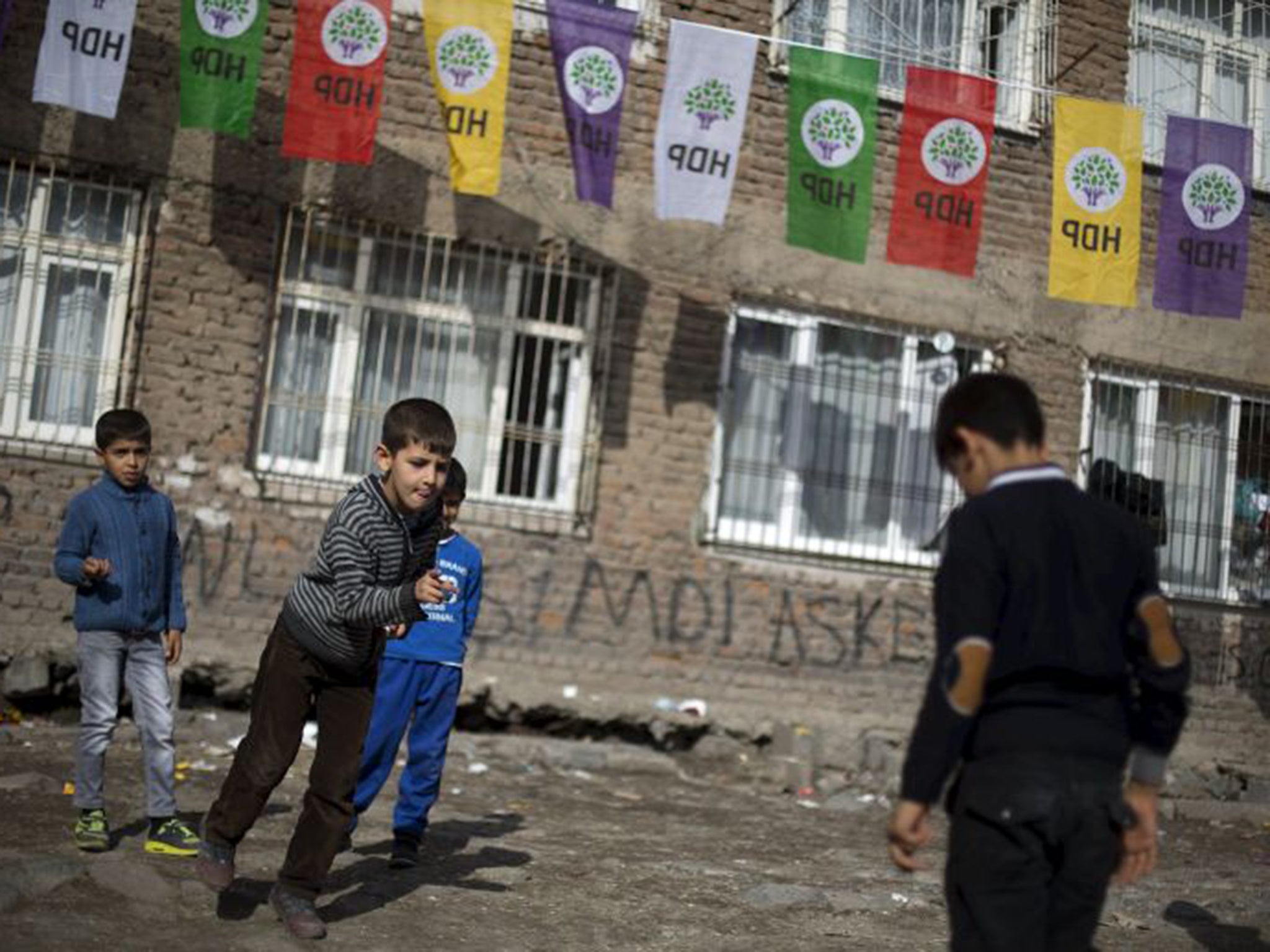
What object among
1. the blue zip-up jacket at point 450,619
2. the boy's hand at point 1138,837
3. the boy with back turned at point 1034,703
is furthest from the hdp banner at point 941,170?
the boy's hand at point 1138,837

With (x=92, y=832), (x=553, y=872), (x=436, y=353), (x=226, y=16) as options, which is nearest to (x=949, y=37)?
(x=436, y=353)

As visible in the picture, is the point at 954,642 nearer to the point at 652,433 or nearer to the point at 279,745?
the point at 279,745

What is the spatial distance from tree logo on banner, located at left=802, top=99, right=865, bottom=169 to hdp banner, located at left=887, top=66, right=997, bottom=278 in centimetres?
32

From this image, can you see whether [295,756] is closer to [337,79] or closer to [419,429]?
[419,429]

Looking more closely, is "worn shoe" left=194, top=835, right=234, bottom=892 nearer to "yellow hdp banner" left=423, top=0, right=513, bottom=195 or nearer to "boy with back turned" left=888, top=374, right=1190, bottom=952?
"boy with back turned" left=888, top=374, right=1190, bottom=952

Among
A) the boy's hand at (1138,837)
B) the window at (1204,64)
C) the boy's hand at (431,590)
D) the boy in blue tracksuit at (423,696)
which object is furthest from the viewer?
the window at (1204,64)

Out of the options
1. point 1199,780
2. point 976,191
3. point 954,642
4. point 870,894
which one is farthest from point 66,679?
point 1199,780

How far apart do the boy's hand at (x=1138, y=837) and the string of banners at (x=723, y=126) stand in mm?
6384

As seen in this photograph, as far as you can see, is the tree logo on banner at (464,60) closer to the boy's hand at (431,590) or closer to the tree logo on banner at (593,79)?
the tree logo on banner at (593,79)

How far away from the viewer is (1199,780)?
1088 centimetres

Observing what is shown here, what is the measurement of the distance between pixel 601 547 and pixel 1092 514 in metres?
6.96

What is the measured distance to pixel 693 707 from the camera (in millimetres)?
9992

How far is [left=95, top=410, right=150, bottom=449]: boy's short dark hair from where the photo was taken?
5.59m

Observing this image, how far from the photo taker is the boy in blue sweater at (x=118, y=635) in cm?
559
